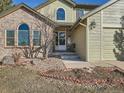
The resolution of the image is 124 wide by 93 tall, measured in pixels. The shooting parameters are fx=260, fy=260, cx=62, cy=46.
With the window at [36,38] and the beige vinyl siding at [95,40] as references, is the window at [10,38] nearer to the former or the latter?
the window at [36,38]

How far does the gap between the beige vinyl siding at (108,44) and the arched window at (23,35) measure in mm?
7161

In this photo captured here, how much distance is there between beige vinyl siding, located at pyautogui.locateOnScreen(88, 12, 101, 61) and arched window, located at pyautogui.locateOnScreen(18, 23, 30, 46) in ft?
20.1

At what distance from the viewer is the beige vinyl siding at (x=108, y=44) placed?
21.8 m

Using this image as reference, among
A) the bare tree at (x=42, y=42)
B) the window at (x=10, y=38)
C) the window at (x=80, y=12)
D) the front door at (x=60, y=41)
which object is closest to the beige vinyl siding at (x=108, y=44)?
the bare tree at (x=42, y=42)

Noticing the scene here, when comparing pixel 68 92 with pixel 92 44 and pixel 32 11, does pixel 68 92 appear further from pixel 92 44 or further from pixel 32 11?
pixel 32 11

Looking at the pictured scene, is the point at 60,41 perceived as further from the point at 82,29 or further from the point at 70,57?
the point at 82,29

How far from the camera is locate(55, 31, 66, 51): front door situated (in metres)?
30.6

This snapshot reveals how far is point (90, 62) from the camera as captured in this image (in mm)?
20969

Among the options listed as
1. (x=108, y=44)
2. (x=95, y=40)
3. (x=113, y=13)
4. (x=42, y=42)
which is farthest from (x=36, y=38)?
(x=113, y=13)

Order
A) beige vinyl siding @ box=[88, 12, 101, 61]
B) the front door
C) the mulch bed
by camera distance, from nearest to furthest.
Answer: the mulch bed → beige vinyl siding @ box=[88, 12, 101, 61] → the front door

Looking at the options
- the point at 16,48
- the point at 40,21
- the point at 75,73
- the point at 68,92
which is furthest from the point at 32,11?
the point at 68,92

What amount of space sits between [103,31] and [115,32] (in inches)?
42.8

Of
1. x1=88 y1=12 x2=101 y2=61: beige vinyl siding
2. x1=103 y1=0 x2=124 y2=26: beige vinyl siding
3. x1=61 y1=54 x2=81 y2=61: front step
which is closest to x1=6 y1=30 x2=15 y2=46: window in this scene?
x1=61 y1=54 x2=81 y2=61: front step

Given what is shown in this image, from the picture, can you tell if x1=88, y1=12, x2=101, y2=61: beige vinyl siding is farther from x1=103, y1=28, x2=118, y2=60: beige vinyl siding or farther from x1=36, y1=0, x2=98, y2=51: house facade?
x1=36, y1=0, x2=98, y2=51: house facade
